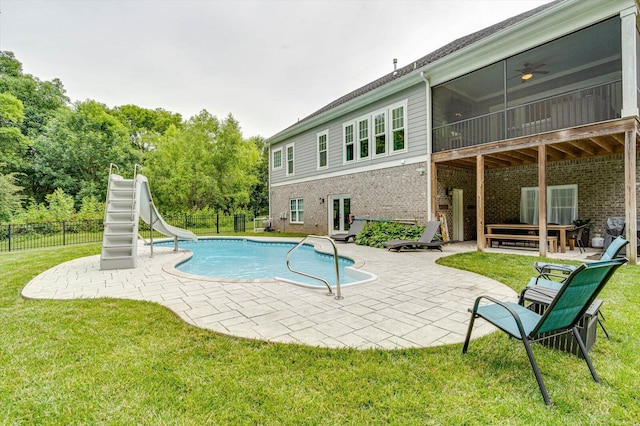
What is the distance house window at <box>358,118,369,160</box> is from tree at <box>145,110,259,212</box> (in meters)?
11.7

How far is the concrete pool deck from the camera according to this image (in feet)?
9.62

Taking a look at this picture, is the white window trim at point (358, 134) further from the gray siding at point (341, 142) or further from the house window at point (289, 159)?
the house window at point (289, 159)

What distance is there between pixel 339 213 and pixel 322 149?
3.33 meters

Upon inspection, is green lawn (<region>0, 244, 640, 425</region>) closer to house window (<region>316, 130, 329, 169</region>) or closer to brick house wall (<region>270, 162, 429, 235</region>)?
brick house wall (<region>270, 162, 429, 235</region>)

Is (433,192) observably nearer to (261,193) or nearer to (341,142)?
(341,142)

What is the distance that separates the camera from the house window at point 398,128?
10.8 metres

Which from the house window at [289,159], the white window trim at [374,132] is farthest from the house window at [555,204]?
the house window at [289,159]

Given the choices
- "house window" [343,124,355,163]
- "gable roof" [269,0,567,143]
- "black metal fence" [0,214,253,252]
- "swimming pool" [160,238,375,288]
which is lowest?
"swimming pool" [160,238,375,288]

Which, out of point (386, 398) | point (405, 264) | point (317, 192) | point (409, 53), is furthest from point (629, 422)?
point (409, 53)

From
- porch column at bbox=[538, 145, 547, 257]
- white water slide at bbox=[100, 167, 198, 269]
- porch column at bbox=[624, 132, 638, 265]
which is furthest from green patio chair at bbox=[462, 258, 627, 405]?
white water slide at bbox=[100, 167, 198, 269]

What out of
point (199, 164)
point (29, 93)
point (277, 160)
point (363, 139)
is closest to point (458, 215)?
point (363, 139)

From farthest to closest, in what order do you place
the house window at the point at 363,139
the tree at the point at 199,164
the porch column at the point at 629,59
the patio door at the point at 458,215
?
the tree at the point at 199,164 → the house window at the point at 363,139 → the patio door at the point at 458,215 → the porch column at the point at 629,59

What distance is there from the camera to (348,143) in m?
13.0

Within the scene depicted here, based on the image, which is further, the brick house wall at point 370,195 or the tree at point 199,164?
the tree at point 199,164
